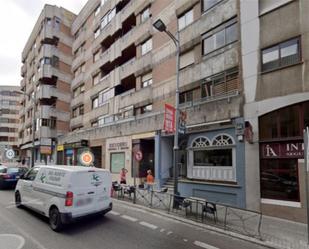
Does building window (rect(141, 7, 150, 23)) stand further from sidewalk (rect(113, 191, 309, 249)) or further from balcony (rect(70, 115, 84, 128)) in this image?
sidewalk (rect(113, 191, 309, 249))

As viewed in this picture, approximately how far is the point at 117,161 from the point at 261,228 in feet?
47.4

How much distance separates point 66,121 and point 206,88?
24.3 metres

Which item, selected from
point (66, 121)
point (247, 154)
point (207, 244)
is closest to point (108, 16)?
point (66, 121)

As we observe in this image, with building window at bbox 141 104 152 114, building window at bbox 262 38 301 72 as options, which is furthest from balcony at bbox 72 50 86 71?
building window at bbox 262 38 301 72

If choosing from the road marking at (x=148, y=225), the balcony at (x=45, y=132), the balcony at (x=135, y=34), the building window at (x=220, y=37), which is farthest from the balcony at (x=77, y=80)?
the road marking at (x=148, y=225)

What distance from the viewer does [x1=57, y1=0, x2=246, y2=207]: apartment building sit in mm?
12852

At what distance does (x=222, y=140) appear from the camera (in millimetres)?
12898

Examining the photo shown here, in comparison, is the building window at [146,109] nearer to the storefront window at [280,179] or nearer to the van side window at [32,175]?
the storefront window at [280,179]

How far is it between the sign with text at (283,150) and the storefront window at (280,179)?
0.68 feet

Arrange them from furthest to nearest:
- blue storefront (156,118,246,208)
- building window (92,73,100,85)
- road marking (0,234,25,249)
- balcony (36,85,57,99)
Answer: balcony (36,85,57,99) → building window (92,73,100,85) → blue storefront (156,118,246,208) → road marking (0,234,25,249)

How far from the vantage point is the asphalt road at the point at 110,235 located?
6.46 m

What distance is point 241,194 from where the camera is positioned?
11.5 meters

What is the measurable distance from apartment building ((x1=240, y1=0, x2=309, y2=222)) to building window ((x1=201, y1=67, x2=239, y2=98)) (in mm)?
1271

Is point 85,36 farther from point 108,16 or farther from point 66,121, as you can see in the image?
point 66,121
